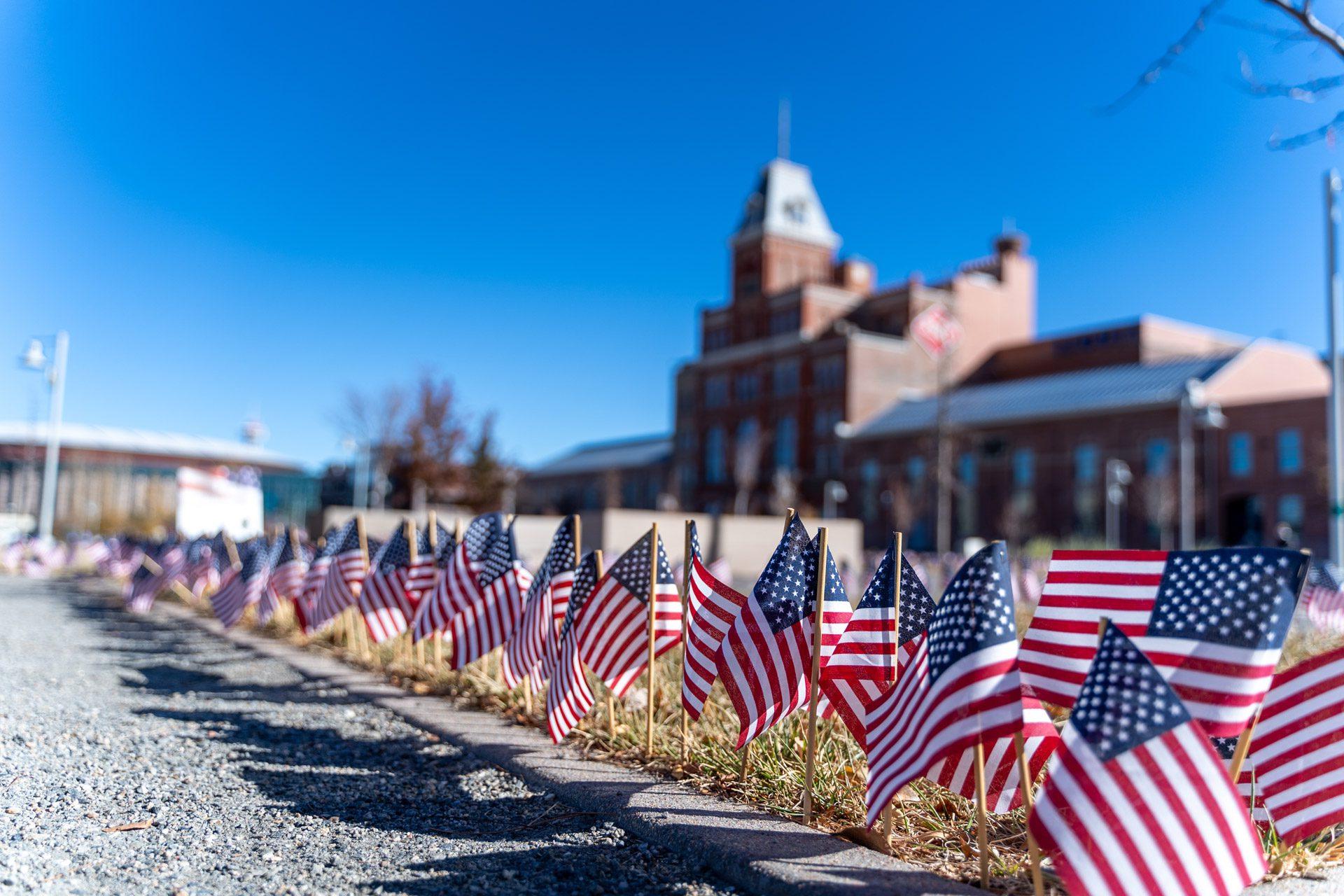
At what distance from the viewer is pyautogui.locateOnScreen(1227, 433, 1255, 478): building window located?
46.6m

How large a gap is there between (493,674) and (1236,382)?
1975 inches

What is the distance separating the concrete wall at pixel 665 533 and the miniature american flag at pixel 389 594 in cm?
554

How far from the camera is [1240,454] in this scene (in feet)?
155

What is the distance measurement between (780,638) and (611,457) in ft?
289

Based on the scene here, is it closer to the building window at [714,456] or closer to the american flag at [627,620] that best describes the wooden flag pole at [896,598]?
the american flag at [627,620]

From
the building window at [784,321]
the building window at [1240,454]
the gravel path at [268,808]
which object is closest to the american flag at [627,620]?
the gravel path at [268,808]

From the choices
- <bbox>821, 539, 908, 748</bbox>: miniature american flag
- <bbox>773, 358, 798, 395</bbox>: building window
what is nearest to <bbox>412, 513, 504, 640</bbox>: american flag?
<bbox>821, 539, 908, 748</bbox>: miniature american flag

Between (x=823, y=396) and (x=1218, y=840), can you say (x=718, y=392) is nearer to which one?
(x=823, y=396)

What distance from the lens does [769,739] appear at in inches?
234

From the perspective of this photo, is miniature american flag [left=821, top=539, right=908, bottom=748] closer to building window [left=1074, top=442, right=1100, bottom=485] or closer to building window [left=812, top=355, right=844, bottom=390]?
building window [left=1074, top=442, right=1100, bottom=485]

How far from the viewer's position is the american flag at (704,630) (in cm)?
571

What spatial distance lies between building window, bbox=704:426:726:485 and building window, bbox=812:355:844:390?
949 cm

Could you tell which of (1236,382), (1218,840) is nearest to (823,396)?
(1236,382)

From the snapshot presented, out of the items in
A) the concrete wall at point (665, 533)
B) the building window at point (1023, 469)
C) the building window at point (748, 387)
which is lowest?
the concrete wall at point (665, 533)
